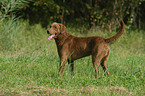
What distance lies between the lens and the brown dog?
546cm

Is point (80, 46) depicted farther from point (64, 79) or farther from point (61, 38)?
point (64, 79)

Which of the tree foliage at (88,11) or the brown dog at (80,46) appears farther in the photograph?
the tree foliage at (88,11)

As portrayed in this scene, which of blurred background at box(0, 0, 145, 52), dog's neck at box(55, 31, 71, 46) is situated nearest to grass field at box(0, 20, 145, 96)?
dog's neck at box(55, 31, 71, 46)

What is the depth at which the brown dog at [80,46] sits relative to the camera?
17.9 feet

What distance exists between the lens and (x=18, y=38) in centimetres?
942

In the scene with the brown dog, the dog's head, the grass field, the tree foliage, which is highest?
the tree foliage

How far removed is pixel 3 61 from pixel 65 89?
2.76 m

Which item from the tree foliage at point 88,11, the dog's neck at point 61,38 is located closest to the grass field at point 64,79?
the dog's neck at point 61,38

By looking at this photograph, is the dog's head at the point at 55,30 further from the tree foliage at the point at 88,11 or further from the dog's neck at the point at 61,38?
the tree foliage at the point at 88,11

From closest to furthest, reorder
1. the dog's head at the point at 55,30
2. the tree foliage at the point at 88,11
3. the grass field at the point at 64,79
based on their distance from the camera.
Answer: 1. the grass field at the point at 64,79
2. the dog's head at the point at 55,30
3. the tree foliage at the point at 88,11

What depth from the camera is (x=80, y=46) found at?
5754 millimetres

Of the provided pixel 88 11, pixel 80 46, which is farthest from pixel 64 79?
pixel 88 11

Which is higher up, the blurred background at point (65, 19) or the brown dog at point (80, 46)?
the blurred background at point (65, 19)

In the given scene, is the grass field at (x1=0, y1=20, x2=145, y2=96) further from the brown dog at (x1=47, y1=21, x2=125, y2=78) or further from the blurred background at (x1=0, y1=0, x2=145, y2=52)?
the blurred background at (x1=0, y1=0, x2=145, y2=52)
